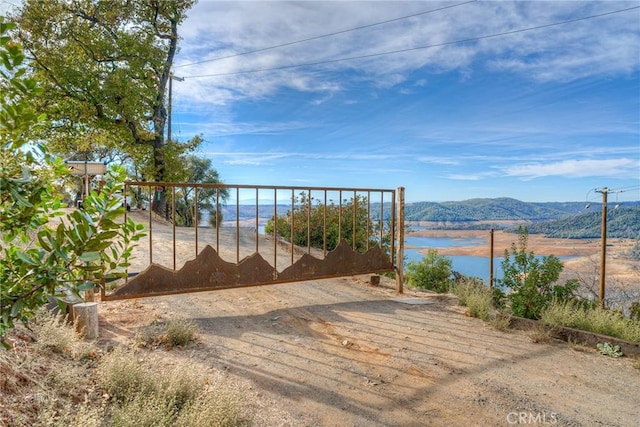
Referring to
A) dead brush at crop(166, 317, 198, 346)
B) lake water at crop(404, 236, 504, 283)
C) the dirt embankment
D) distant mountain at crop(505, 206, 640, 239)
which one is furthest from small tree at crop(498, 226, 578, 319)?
dead brush at crop(166, 317, 198, 346)

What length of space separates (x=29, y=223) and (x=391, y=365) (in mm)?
3102

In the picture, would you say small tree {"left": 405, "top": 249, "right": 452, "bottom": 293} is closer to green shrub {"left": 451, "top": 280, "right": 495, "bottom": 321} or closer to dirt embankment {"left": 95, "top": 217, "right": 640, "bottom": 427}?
green shrub {"left": 451, "top": 280, "right": 495, "bottom": 321}

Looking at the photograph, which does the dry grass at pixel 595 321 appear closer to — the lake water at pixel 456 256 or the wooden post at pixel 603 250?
the wooden post at pixel 603 250

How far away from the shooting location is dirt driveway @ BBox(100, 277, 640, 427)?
2779 millimetres

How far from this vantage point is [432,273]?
9.40 meters

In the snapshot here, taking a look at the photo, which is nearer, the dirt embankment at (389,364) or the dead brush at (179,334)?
the dirt embankment at (389,364)

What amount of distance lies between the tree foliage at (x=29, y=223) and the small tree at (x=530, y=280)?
5.04m

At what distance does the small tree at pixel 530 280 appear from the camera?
4887 millimetres

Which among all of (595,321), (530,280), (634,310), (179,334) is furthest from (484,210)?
(179,334)

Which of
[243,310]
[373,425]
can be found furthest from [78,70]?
[373,425]

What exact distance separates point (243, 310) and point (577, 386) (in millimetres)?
3939

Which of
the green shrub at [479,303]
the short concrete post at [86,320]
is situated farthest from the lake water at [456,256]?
the short concrete post at [86,320]

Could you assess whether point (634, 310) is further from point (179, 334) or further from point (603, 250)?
point (179, 334)

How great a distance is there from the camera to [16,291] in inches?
56.1
